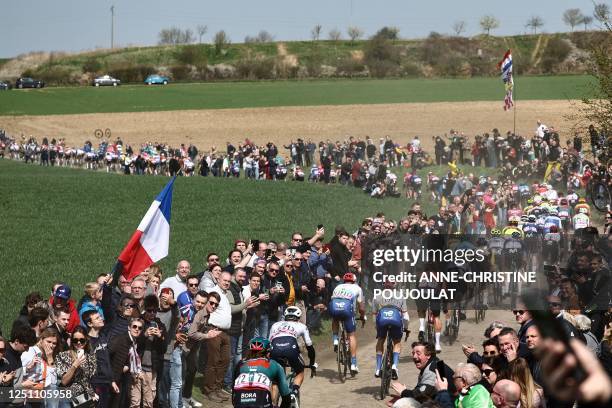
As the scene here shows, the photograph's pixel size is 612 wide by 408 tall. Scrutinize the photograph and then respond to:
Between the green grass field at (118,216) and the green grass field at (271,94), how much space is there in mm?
39721

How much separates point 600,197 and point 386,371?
21.2 metres

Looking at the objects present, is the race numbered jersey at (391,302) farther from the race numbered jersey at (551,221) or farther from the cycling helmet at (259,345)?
the race numbered jersey at (551,221)

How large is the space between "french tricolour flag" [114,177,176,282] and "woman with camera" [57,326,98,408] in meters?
2.76

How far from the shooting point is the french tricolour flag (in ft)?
44.7

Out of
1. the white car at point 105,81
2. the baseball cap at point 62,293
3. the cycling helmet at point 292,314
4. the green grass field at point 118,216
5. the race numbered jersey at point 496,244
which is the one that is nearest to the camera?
the baseball cap at point 62,293

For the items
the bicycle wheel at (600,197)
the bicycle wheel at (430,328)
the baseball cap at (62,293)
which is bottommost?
the bicycle wheel at (430,328)

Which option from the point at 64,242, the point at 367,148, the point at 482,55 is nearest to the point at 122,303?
the point at 64,242

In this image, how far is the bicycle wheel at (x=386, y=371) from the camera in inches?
586

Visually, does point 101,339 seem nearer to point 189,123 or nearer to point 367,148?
point 367,148

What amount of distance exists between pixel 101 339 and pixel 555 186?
105 ft

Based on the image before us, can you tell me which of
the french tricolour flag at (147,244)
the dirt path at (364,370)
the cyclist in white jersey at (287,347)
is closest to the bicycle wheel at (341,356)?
the dirt path at (364,370)

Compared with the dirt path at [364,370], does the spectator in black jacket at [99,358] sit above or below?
above

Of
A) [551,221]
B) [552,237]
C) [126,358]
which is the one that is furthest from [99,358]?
[551,221]

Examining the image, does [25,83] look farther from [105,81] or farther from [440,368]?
[440,368]
